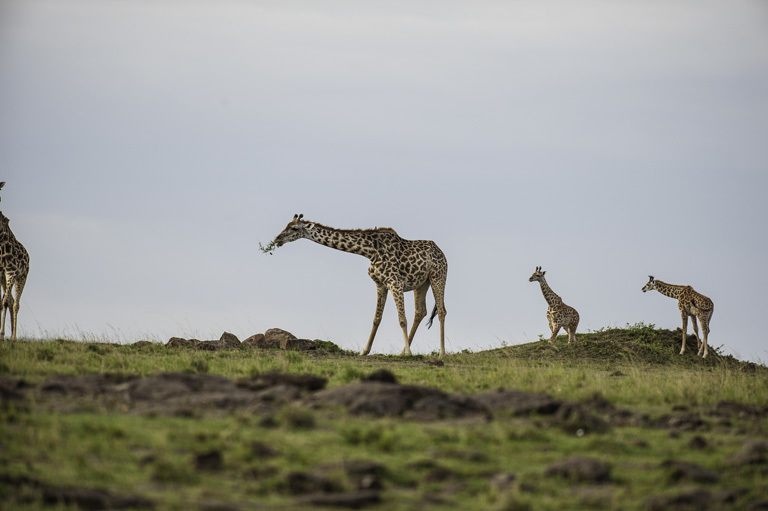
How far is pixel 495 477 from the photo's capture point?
9.99 metres

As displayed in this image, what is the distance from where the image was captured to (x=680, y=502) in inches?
369

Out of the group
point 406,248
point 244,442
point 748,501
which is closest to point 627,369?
point 406,248

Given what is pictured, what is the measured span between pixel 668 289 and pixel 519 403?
21.4 metres

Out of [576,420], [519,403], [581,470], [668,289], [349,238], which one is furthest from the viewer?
[668,289]

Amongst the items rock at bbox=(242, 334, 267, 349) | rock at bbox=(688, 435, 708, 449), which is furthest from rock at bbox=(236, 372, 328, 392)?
rock at bbox=(242, 334, 267, 349)

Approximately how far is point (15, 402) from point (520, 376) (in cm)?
1045

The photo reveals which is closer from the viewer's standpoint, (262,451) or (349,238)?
(262,451)

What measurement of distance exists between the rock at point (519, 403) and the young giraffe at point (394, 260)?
40.3 ft

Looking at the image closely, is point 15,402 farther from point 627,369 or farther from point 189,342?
point 627,369

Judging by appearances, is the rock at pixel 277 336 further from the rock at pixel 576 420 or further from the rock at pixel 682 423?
the rock at pixel 576 420

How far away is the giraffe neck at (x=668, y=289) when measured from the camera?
3209 centimetres

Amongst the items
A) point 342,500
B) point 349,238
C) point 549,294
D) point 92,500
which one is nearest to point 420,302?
point 349,238

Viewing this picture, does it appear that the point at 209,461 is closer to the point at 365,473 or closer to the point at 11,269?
the point at 365,473

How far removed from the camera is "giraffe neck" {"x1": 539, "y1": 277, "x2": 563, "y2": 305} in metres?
31.2
